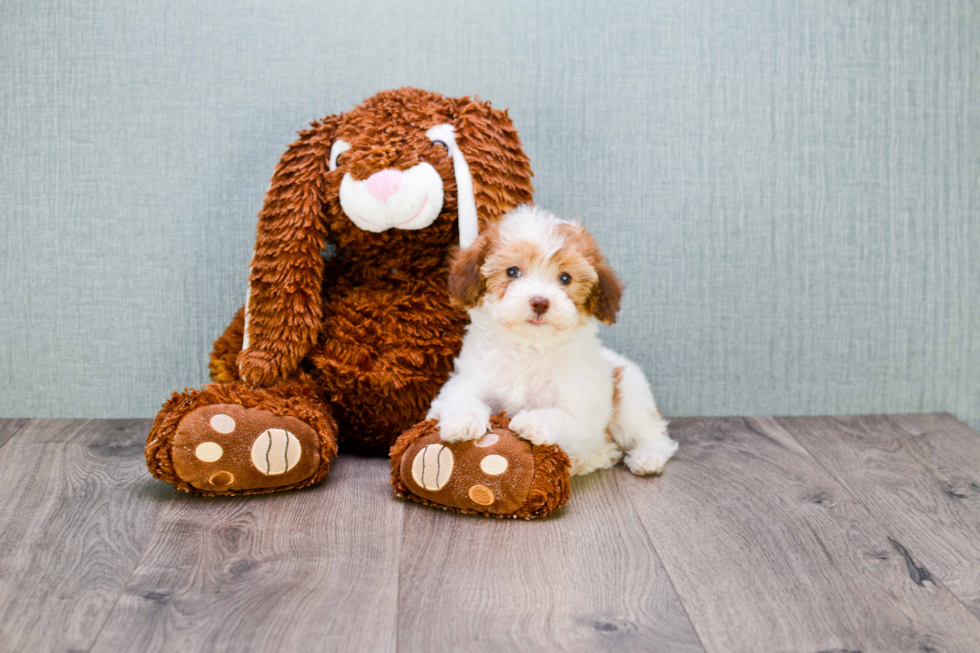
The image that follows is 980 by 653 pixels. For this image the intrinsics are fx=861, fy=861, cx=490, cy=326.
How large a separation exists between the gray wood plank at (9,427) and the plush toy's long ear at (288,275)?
61cm

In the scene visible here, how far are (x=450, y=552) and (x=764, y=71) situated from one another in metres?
1.29

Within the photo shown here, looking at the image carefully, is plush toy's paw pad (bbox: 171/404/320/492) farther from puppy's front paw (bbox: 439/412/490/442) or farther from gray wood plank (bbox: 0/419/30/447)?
gray wood plank (bbox: 0/419/30/447)

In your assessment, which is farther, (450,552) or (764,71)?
(764,71)

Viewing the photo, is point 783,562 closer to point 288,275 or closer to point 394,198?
point 394,198

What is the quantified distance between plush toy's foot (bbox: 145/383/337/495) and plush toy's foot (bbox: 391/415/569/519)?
0.20 meters

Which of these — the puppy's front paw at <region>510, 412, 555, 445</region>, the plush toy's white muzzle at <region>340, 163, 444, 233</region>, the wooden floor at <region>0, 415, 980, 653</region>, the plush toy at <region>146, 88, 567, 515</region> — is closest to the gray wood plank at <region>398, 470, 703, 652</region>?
the wooden floor at <region>0, 415, 980, 653</region>

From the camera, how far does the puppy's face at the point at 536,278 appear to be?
4.58 ft

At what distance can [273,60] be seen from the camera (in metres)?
1.84

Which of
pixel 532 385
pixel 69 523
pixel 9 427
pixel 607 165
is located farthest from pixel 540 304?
pixel 9 427

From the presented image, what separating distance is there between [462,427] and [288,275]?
46 cm

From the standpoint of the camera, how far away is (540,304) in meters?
1.38

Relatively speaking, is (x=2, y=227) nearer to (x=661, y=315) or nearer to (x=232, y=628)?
(x=232, y=628)

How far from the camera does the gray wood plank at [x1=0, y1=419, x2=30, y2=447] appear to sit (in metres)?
1.80

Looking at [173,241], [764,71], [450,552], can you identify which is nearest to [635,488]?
[450,552]
